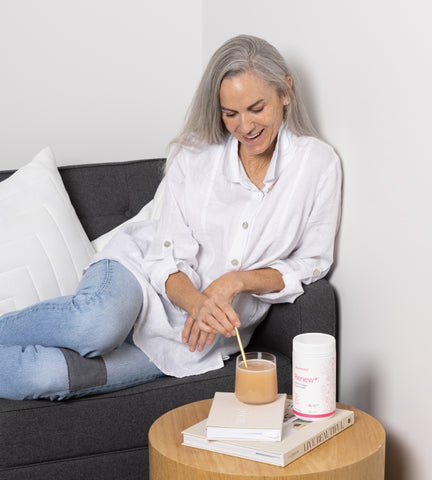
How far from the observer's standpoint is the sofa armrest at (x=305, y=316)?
1.87 m

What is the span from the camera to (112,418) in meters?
1.73

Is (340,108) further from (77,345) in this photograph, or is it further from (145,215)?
(77,345)

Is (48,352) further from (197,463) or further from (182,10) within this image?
(182,10)

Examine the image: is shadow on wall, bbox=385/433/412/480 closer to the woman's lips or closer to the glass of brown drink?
the glass of brown drink

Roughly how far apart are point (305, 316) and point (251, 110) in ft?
1.73

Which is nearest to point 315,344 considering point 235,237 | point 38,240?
point 235,237

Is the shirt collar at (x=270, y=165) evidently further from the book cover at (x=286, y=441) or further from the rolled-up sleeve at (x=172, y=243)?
the book cover at (x=286, y=441)

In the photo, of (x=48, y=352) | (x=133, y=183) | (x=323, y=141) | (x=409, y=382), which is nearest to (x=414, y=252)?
(x=409, y=382)

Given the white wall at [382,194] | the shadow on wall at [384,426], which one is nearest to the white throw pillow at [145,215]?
the white wall at [382,194]

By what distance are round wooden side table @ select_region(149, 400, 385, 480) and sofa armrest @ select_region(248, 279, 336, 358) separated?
15.8 inches

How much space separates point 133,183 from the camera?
8.07 feet

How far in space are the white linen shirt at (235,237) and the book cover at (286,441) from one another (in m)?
0.46

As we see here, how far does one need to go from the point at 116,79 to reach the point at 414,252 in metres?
1.56

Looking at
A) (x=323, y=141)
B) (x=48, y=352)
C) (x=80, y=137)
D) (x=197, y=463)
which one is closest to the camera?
(x=197, y=463)
